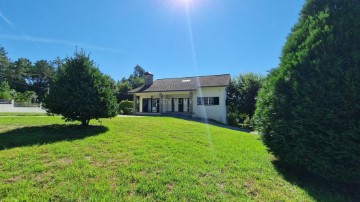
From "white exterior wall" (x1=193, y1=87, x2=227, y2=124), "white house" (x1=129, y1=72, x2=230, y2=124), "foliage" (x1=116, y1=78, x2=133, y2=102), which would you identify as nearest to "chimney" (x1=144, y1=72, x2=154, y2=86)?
"white house" (x1=129, y1=72, x2=230, y2=124)

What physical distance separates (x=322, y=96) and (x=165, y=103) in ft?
77.0

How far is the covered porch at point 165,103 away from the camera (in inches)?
1015

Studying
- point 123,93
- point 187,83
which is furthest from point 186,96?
point 123,93

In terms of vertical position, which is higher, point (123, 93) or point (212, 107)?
point (123, 93)

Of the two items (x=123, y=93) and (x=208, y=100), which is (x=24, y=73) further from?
(x=208, y=100)

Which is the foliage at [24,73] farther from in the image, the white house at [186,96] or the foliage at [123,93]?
the white house at [186,96]

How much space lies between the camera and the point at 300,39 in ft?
15.4

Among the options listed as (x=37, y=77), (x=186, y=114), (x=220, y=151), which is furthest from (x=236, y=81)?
(x=37, y=77)

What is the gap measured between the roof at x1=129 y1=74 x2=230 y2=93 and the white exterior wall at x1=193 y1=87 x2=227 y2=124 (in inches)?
26.3

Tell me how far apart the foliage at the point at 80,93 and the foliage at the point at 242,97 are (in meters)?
16.8

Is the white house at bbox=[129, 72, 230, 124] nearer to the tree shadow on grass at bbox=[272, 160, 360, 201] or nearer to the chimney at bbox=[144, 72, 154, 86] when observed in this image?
the chimney at bbox=[144, 72, 154, 86]

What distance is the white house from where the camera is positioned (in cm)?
2356

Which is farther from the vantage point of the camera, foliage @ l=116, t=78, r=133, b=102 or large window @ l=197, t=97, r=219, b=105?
foliage @ l=116, t=78, r=133, b=102

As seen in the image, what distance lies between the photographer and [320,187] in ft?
13.5
